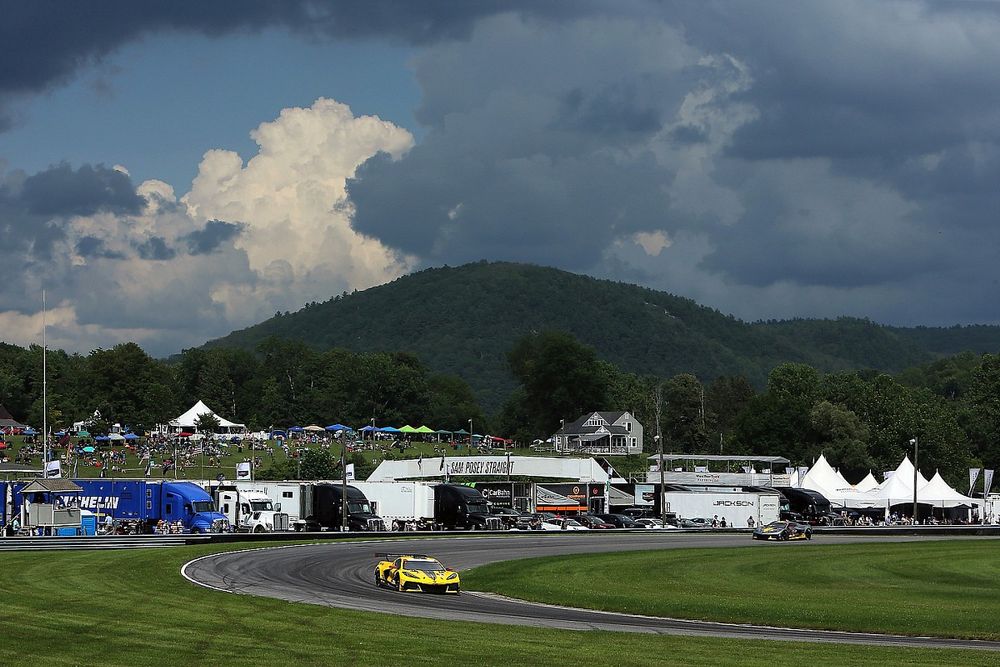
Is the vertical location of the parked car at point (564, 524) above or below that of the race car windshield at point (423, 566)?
below

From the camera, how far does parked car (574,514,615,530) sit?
306 ft

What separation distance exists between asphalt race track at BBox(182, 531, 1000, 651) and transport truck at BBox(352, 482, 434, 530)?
721 inches

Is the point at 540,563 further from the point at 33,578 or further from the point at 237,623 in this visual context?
the point at 237,623

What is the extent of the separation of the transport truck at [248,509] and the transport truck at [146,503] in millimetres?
1392

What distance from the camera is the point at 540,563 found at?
A: 172 feet

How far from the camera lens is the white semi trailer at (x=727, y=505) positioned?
97.4 metres

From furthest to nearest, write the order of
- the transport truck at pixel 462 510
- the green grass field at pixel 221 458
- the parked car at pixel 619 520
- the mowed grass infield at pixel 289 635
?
1. the green grass field at pixel 221 458
2. the parked car at pixel 619 520
3. the transport truck at pixel 462 510
4. the mowed grass infield at pixel 289 635

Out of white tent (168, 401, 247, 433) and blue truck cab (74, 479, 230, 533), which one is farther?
white tent (168, 401, 247, 433)

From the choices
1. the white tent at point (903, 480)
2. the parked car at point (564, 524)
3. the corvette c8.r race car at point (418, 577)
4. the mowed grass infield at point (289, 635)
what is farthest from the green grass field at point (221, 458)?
the mowed grass infield at point (289, 635)

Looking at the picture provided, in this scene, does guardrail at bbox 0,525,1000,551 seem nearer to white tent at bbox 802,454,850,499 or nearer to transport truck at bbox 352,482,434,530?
transport truck at bbox 352,482,434,530

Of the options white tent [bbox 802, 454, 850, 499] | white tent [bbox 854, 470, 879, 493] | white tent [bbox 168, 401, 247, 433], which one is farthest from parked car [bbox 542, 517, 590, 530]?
white tent [bbox 168, 401, 247, 433]

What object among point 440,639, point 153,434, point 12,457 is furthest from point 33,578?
point 153,434

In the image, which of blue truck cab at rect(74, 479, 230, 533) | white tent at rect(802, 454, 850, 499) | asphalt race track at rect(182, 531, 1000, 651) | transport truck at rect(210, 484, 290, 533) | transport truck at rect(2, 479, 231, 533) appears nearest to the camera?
asphalt race track at rect(182, 531, 1000, 651)

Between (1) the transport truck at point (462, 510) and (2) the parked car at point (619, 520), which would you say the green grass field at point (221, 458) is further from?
(2) the parked car at point (619, 520)
